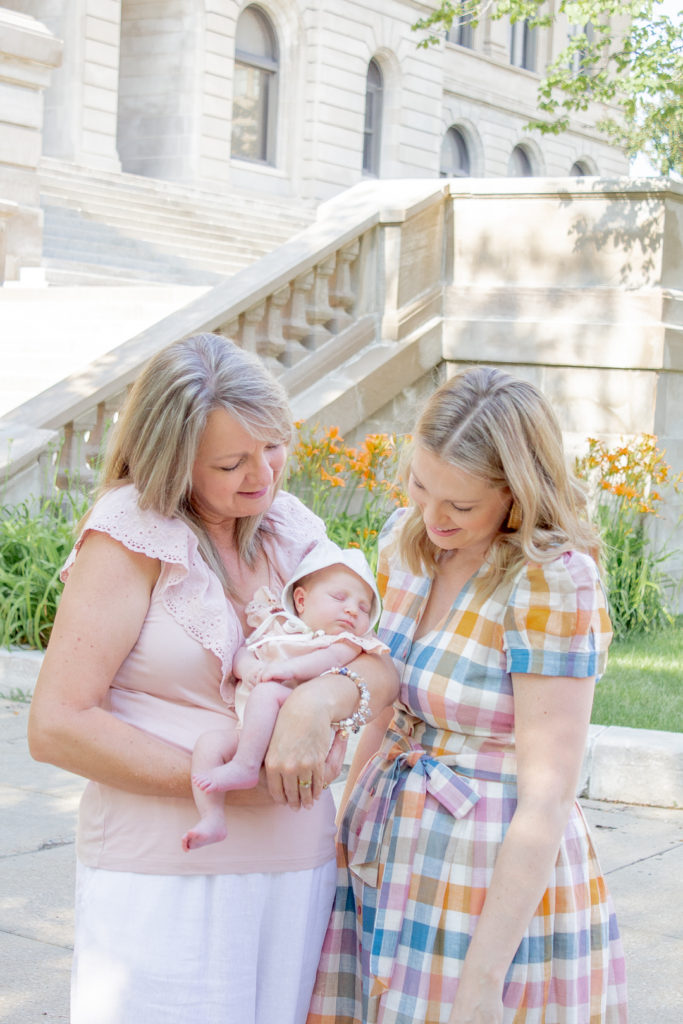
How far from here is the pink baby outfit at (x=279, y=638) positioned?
2197 mm

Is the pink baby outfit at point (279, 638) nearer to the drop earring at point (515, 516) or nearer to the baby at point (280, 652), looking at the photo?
the baby at point (280, 652)

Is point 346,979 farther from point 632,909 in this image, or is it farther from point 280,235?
point 280,235

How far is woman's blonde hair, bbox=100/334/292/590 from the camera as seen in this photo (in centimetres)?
221

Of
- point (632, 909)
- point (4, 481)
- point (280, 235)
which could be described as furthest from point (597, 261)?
point (280, 235)

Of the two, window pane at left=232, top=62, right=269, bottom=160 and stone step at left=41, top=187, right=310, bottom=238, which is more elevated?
window pane at left=232, top=62, right=269, bottom=160

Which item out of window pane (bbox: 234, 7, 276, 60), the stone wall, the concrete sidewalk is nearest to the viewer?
the concrete sidewalk

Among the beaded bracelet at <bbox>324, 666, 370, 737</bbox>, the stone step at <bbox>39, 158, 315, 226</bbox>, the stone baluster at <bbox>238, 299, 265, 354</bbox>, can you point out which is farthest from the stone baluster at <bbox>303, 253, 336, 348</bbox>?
the stone step at <bbox>39, 158, 315, 226</bbox>

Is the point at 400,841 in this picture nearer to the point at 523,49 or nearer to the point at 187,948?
the point at 187,948

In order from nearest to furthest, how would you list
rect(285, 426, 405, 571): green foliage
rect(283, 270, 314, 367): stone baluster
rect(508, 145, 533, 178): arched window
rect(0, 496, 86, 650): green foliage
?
rect(0, 496, 86, 650): green foliage, rect(285, 426, 405, 571): green foliage, rect(283, 270, 314, 367): stone baluster, rect(508, 145, 533, 178): arched window

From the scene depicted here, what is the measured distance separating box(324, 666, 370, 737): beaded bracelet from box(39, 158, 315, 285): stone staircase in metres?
15.5

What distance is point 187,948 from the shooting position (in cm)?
214

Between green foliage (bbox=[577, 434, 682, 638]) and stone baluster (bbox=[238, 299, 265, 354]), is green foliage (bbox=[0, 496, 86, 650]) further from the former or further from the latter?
green foliage (bbox=[577, 434, 682, 638])

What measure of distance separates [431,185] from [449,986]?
325 inches

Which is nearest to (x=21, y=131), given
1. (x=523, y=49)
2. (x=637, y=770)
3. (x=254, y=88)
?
(x=637, y=770)
